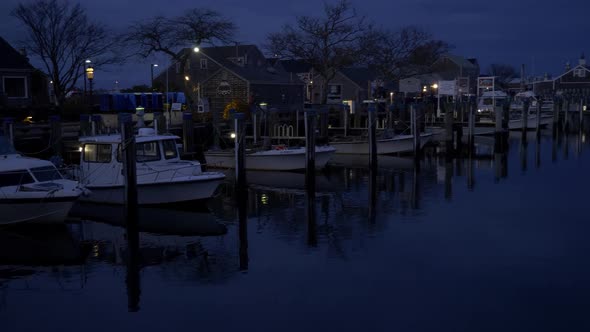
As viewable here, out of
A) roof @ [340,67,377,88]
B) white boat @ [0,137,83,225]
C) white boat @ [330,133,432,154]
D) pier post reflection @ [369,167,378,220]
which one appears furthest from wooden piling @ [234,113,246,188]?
roof @ [340,67,377,88]

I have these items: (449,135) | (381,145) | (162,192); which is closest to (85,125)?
(162,192)

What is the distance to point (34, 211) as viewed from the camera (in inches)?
715

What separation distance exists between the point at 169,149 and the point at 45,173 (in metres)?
4.31

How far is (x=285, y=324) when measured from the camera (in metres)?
11.9

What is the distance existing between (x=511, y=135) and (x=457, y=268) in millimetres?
39697

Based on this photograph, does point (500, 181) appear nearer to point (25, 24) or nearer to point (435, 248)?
point (435, 248)

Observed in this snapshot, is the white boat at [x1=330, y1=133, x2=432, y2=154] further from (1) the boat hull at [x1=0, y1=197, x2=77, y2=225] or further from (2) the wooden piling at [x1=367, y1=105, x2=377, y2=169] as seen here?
(1) the boat hull at [x1=0, y1=197, x2=77, y2=225]

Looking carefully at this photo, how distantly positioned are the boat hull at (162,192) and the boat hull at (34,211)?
257cm

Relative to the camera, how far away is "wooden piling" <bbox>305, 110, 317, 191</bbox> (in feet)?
86.3

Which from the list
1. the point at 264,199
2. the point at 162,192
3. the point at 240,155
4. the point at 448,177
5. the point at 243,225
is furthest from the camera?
the point at 448,177

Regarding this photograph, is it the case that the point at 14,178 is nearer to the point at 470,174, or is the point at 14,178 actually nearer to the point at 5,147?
the point at 5,147

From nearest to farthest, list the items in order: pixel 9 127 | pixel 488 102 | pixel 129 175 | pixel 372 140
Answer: pixel 129 175 → pixel 9 127 → pixel 372 140 → pixel 488 102

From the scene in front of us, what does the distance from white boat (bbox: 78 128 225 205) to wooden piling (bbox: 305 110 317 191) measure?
18.0 feet

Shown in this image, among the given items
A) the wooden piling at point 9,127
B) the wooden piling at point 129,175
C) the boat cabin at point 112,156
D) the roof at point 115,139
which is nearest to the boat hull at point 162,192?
the boat cabin at point 112,156
